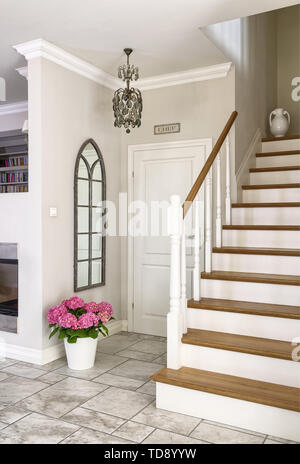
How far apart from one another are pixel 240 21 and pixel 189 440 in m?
4.00

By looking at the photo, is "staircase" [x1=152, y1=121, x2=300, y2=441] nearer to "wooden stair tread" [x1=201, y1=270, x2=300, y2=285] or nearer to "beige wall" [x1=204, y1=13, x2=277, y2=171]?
"wooden stair tread" [x1=201, y1=270, x2=300, y2=285]

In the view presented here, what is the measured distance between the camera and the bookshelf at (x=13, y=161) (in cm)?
572

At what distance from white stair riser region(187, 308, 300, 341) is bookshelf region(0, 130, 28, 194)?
371 cm

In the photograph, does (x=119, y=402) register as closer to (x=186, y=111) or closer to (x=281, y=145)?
(x=186, y=111)

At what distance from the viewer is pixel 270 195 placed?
3.99m

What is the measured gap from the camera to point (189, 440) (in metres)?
2.28

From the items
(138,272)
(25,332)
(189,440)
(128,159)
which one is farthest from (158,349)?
(128,159)

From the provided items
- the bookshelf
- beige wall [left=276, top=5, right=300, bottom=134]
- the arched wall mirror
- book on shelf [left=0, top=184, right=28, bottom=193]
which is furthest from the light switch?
beige wall [left=276, top=5, right=300, bottom=134]

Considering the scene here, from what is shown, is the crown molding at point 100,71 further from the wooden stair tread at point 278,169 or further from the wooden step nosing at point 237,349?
the wooden step nosing at point 237,349

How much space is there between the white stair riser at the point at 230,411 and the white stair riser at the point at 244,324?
1.72 ft

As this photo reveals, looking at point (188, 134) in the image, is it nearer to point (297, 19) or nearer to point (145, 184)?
point (145, 184)

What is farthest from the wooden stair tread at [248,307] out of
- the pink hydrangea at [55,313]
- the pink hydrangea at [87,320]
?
the pink hydrangea at [55,313]

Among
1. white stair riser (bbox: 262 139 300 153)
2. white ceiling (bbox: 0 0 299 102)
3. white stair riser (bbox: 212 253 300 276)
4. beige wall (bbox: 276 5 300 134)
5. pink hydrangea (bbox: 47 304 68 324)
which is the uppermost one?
beige wall (bbox: 276 5 300 134)

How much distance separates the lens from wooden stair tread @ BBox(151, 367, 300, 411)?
229 centimetres
